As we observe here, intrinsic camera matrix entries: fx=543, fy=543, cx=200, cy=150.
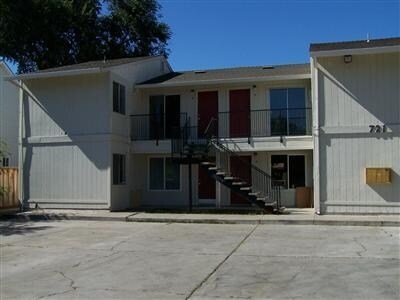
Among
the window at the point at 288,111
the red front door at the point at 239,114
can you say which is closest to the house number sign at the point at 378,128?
the window at the point at 288,111

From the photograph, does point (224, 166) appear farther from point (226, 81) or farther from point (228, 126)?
point (226, 81)

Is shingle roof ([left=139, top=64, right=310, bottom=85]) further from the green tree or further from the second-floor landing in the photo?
the green tree

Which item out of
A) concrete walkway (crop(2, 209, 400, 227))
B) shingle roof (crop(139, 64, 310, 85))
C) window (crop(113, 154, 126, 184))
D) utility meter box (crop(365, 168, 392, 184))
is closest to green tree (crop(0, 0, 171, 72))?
shingle roof (crop(139, 64, 310, 85))

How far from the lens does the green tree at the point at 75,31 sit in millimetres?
35031

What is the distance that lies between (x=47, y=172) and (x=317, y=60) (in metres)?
11.1

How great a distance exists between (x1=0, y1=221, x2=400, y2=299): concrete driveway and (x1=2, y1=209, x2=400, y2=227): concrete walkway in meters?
0.72

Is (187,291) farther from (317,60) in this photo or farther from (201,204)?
(201,204)

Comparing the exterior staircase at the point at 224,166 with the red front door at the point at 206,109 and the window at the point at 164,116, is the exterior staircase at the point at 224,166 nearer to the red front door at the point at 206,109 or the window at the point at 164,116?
the red front door at the point at 206,109

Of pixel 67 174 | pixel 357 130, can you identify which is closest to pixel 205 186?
pixel 67 174

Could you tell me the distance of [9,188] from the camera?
2159cm

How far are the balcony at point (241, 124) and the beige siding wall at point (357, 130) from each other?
246 cm

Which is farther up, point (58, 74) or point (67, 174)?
point (58, 74)

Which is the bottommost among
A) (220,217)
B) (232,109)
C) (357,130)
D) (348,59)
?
(220,217)

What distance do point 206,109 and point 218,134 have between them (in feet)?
4.42
